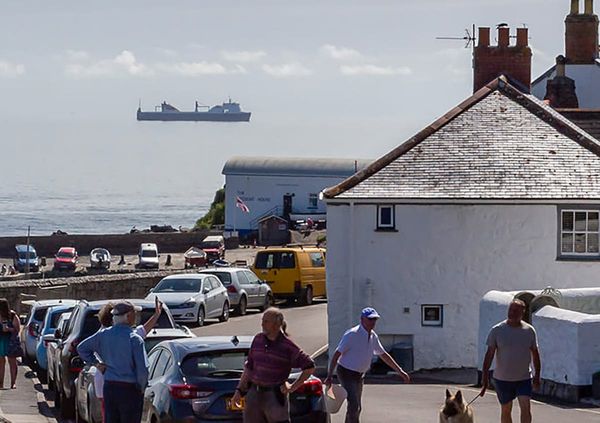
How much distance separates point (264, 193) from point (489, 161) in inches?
2981

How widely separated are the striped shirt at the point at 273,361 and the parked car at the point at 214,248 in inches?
2656

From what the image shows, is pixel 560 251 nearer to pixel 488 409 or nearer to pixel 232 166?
pixel 488 409

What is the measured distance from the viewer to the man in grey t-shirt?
14227 mm

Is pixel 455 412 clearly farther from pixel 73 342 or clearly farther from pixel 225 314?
pixel 225 314

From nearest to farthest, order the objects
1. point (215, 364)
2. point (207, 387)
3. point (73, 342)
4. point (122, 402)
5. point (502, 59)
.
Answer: point (122, 402) < point (207, 387) < point (215, 364) < point (73, 342) < point (502, 59)

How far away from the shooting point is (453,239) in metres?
29.4

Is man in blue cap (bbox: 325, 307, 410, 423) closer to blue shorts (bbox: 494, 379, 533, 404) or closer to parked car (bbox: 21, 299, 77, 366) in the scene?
blue shorts (bbox: 494, 379, 533, 404)

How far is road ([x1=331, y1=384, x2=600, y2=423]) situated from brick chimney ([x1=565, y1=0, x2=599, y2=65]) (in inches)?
1003

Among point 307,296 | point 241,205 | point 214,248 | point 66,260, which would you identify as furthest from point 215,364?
point 241,205

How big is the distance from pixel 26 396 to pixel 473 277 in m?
10.6

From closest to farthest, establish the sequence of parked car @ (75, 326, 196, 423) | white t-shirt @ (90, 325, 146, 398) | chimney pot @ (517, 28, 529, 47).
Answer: white t-shirt @ (90, 325, 146, 398) < parked car @ (75, 326, 196, 423) < chimney pot @ (517, 28, 529, 47)

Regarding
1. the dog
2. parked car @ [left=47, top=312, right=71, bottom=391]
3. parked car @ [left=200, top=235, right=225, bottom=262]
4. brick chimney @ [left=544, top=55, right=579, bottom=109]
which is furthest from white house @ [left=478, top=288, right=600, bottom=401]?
parked car @ [left=200, top=235, right=225, bottom=262]

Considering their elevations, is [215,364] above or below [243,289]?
above

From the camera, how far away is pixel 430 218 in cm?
2950
